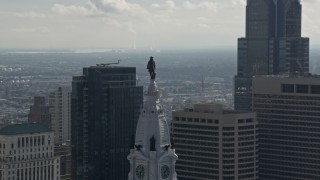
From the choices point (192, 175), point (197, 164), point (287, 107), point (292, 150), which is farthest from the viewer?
point (287, 107)

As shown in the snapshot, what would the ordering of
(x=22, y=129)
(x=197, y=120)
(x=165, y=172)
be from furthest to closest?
(x=22, y=129), (x=197, y=120), (x=165, y=172)

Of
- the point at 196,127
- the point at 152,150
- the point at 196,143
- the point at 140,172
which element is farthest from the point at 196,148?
the point at 152,150

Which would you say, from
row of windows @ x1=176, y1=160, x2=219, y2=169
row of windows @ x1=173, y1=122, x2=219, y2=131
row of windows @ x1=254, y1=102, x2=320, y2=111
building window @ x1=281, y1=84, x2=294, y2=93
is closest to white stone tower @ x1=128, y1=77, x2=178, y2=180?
row of windows @ x1=173, y1=122, x2=219, y2=131

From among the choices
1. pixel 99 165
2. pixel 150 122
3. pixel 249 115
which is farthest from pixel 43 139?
pixel 150 122

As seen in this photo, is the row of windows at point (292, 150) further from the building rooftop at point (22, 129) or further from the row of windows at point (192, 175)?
the building rooftop at point (22, 129)

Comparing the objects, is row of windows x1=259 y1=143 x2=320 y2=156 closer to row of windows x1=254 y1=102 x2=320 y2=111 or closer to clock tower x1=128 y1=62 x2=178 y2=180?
row of windows x1=254 y1=102 x2=320 y2=111

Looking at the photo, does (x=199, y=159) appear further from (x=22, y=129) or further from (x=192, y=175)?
(x=22, y=129)
